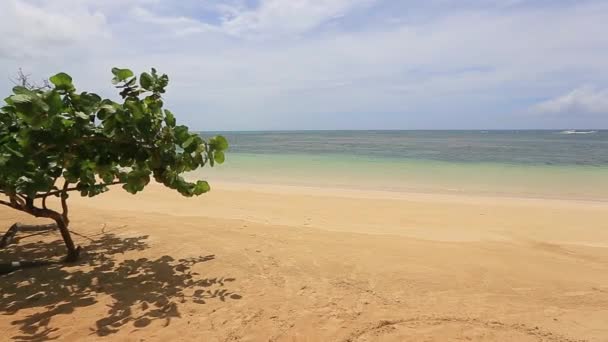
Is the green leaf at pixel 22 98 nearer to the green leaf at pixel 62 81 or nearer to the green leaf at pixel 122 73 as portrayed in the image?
the green leaf at pixel 62 81

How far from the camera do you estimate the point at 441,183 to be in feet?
48.5

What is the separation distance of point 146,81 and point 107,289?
83.1 inches

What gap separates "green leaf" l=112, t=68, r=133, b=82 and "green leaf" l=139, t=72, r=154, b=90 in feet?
0.33

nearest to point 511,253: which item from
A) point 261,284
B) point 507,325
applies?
point 507,325

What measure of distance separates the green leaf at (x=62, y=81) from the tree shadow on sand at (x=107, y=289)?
1939mm

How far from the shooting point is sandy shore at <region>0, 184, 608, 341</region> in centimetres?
315

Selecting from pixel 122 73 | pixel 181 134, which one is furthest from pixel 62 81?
pixel 181 134

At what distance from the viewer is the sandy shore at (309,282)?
10.3ft

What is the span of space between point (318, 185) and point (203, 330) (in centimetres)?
1170

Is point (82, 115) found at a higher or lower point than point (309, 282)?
higher

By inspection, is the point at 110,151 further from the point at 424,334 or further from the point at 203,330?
the point at 424,334

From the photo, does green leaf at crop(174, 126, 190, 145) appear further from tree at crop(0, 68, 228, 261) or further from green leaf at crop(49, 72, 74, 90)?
green leaf at crop(49, 72, 74, 90)

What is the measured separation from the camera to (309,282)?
410 cm

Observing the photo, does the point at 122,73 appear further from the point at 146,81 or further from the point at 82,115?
the point at 82,115
